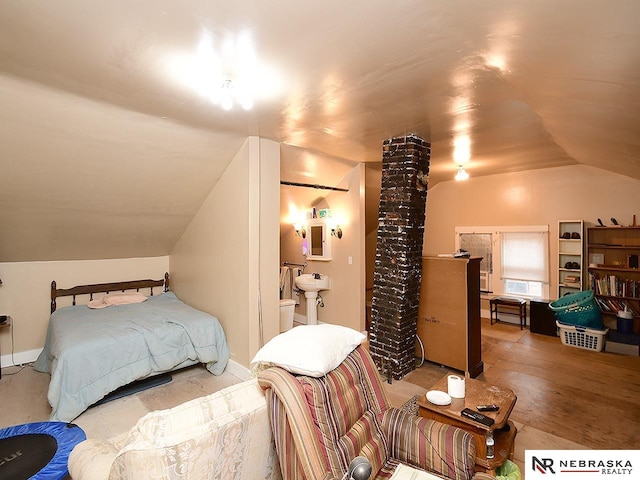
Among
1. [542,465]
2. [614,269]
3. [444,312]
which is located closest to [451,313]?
[444,312]

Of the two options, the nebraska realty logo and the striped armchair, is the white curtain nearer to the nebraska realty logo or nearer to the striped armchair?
the nebraska realty logo

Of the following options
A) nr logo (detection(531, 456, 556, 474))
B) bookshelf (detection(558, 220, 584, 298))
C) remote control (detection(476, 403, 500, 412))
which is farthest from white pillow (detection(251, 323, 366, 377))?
bookshelf (detection(558, 220, 584, 298))

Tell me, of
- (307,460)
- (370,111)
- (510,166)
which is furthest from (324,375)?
(510,166)

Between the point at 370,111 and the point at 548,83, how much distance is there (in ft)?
4.28

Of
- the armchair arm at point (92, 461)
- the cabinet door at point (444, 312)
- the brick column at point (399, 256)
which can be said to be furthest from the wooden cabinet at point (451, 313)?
the armchair arm at point (92, 461)

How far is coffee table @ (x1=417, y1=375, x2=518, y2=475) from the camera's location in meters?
1.85

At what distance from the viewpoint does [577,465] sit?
1765 millimetres

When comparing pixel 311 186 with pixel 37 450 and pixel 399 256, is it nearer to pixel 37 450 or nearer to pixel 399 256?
pixel 399 256

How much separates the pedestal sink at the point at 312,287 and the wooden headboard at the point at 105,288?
2.19 metres

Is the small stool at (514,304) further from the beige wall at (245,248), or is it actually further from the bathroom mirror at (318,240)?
the beige wall at (245,248)

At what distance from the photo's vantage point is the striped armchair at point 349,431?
137cm

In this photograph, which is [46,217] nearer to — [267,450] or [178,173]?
[178,173]

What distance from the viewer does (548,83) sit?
2127 mm

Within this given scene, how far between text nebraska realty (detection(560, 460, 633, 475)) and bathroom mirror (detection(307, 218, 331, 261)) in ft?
12.7
